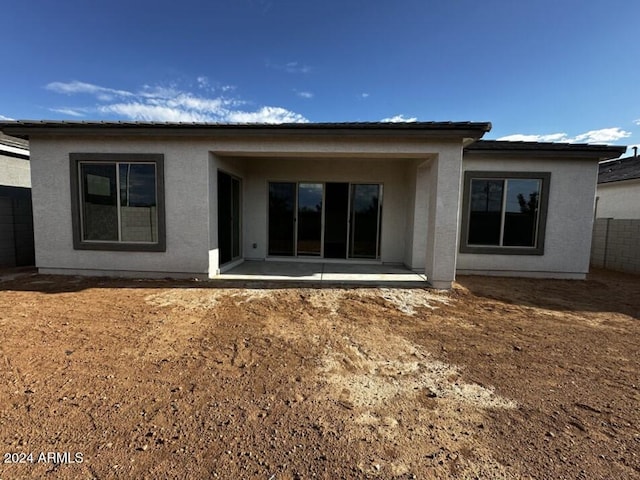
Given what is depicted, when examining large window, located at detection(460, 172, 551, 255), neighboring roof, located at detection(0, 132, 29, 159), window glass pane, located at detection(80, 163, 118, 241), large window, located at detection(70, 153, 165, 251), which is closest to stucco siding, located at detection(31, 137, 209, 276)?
large window, located at detection(70, 153, 165, 251)

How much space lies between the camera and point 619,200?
417 inches

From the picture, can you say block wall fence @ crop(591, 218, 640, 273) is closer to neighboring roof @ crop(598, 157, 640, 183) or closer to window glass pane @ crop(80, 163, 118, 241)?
neighboring roof @ crop(598, 157, 640, 183)

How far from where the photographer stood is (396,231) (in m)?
8.30

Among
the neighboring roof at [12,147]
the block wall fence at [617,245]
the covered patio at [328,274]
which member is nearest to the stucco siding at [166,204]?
the covered patio at [328,274]

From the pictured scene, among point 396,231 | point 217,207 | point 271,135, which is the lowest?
point 396,231

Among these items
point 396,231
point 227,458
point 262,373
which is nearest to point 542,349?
point 262,373

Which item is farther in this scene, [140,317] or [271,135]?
[271,135]

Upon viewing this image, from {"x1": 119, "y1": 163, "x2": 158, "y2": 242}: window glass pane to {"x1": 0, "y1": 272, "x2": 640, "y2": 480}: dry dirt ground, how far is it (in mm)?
1819

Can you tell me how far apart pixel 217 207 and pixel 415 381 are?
216 inches

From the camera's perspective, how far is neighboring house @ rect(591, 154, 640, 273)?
889 centimetres

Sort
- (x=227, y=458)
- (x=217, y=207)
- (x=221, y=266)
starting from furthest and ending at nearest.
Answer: (x=221, y=266) → (x=217, y=207) → (x=227, y=458)

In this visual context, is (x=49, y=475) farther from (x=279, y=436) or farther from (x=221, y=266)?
(x=221, y=266)

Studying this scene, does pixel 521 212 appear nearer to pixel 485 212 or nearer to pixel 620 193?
pixel 485 212

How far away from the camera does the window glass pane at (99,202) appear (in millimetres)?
6266
